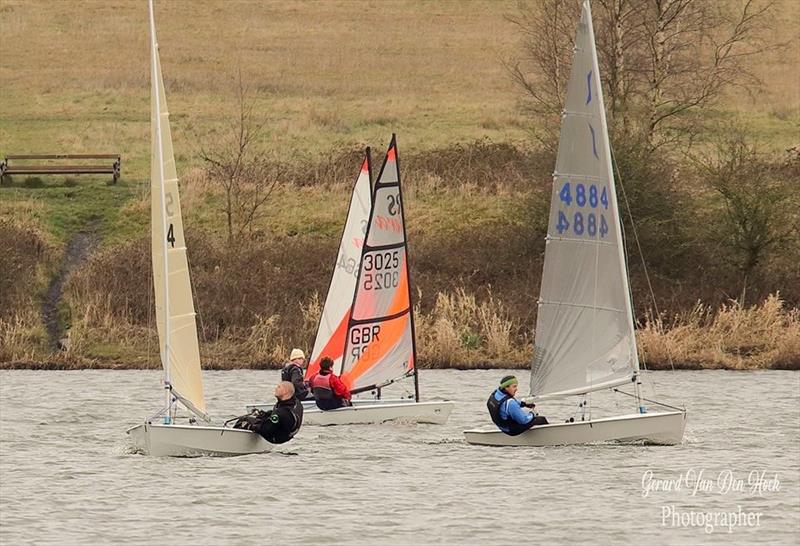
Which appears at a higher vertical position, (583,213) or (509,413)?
(583,213)

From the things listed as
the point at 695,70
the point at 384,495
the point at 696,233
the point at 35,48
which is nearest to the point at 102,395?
the point at 384,495

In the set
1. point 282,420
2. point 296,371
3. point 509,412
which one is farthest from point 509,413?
point 296,371

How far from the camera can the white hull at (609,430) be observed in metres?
25.9

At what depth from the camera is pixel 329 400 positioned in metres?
29.5

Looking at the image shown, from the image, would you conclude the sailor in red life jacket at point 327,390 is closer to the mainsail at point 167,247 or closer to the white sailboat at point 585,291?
the white sailboat at point 585,291

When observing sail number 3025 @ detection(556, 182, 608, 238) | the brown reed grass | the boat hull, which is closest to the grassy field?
the brown reed grass

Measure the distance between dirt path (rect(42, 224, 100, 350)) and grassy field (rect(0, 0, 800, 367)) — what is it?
1.02 ft

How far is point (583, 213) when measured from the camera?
26.2m

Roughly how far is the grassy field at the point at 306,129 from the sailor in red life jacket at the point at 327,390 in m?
8.49

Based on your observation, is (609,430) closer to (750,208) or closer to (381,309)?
(381,309)

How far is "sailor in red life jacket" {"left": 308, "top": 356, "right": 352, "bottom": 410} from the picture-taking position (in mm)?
29469

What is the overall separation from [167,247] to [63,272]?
20.0m

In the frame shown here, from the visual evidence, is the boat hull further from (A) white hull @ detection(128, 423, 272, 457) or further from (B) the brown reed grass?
(B) the brown reed grass

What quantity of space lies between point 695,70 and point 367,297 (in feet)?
57.3
